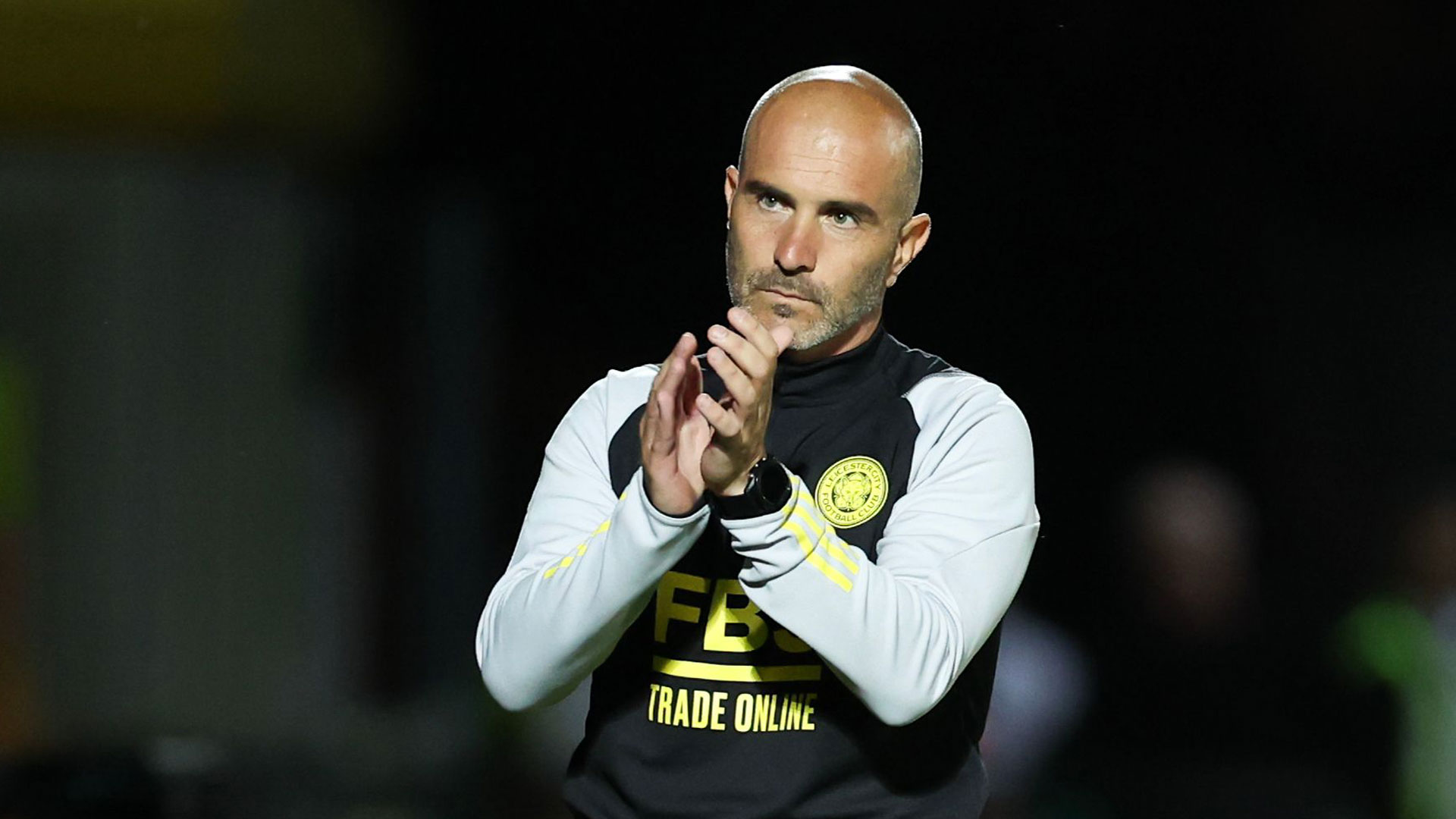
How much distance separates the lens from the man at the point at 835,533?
6.51 ft

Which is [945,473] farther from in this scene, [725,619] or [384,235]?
[384,235]

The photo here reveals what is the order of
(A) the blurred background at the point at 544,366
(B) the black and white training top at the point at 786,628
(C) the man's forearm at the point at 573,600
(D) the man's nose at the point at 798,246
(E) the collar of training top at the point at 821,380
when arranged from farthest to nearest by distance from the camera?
(A) the blurred background at the point at 544,366
(E) the collar of training top at the point at 821,380
(D) the man's nose at the point at 798,246
(B) the black and white training top at the point at 786,628
(C) the man's forearm at the point at 573,600

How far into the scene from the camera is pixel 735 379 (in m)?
1.73

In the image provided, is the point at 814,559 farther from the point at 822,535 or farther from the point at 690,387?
the point at 690,387

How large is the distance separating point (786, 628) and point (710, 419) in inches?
12.1

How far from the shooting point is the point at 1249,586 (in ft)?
15.9

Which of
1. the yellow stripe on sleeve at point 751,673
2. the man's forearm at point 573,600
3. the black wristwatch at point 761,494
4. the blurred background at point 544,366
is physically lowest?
the blurred background at point 544,366

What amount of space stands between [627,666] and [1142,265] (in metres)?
3.02

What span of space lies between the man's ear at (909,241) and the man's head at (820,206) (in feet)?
0.13

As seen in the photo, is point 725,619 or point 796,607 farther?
point 725,619

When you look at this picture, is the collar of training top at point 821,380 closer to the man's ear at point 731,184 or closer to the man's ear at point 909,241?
the man's ear at point 909,241

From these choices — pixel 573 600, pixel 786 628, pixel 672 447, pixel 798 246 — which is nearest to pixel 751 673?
pixel 786 628

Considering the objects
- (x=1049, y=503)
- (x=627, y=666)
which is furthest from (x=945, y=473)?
(x=1049, y=503)

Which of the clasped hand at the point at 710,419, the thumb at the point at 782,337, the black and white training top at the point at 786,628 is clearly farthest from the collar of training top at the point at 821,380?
the clasped hand at the point at 710,419
